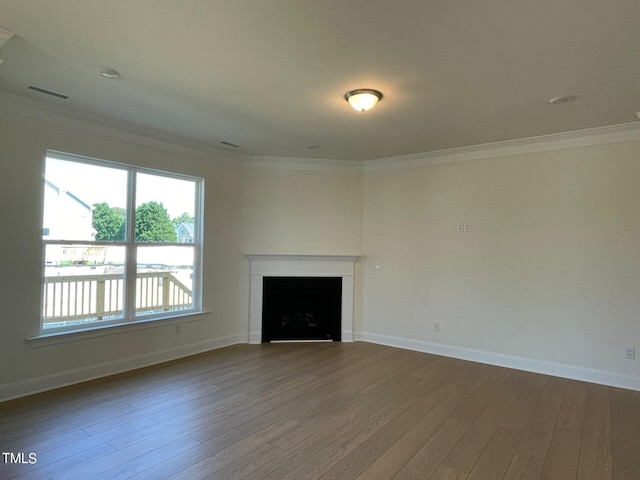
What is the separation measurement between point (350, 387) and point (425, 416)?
0.82 metres

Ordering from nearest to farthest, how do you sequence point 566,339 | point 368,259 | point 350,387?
1. point 350,387
2. point 566,339
3. point 368,259

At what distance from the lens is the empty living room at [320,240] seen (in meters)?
2.26

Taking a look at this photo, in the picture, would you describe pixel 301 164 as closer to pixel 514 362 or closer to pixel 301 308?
pixel 301 308

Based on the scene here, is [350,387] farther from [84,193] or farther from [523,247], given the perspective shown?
[84,193]

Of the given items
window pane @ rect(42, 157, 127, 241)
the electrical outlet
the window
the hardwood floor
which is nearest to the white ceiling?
window pane @ rect(42, 157, 127, 241)

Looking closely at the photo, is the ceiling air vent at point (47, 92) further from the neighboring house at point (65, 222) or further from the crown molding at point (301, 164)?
the crown molding at point (301, 164)

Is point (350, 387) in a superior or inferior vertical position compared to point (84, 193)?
inferior

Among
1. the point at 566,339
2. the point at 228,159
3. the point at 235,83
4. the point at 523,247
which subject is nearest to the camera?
the point at 235,83

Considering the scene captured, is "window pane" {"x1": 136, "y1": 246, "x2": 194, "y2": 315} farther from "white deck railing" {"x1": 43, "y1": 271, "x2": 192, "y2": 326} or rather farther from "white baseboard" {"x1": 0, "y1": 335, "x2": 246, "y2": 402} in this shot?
"white baseboard" {"x1": 0, "y1": 335, "x2": 246, "y2": 402}

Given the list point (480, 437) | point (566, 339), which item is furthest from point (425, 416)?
point (566, 339)

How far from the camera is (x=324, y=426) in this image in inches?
109

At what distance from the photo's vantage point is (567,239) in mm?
4016

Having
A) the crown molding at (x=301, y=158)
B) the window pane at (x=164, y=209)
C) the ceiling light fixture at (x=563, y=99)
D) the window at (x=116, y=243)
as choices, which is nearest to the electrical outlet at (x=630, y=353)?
the crown molding at (x=301, y=158)

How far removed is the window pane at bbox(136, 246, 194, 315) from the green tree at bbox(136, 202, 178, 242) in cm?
12
